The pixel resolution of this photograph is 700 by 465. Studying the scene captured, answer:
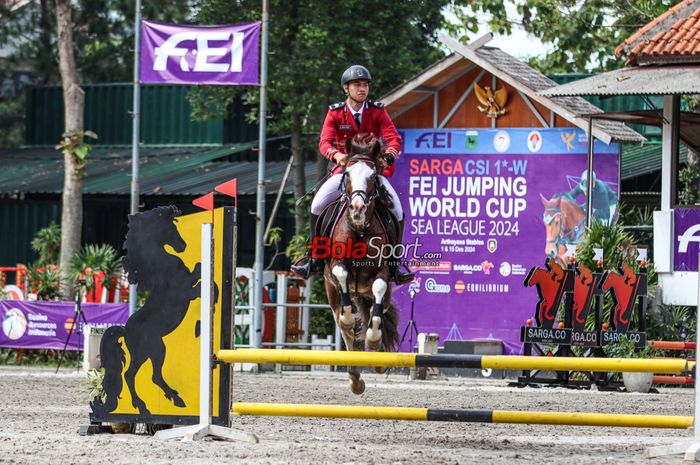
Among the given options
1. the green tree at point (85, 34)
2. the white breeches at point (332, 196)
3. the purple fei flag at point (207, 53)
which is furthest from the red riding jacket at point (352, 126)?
the green tree at point (85, 34)

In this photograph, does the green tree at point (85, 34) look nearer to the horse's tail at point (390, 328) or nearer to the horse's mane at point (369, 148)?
the horse's tail at point (390, 328)

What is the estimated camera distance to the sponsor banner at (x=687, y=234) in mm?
19734

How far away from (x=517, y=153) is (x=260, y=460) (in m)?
14.2

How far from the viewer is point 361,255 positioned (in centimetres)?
1135

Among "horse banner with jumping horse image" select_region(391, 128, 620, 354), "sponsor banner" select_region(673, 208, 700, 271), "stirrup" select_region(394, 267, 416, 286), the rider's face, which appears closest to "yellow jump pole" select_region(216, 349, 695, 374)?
"stirrup" select_region(394, 267, 416, 286)

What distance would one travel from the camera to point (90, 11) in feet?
117

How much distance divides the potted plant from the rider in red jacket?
24.7ft

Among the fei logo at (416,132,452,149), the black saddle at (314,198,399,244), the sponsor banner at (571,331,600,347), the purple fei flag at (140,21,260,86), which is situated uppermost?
the purple fei flag at (140,21,260,86)

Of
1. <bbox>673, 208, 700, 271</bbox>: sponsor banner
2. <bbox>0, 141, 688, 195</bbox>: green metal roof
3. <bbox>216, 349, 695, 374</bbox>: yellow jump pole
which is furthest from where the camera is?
<bbox>0, 141, 688, 195</bbox>: green metal roof

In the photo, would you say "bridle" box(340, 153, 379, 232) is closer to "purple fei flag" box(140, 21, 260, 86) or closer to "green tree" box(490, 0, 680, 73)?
"purple fei flag" box(140, 21, 260, 86)

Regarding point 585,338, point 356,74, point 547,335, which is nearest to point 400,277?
point 356,74

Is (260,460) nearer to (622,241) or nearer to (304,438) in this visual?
(304,438)

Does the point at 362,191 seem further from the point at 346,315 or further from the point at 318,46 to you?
the point at 318,46

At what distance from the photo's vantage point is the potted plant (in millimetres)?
18625
